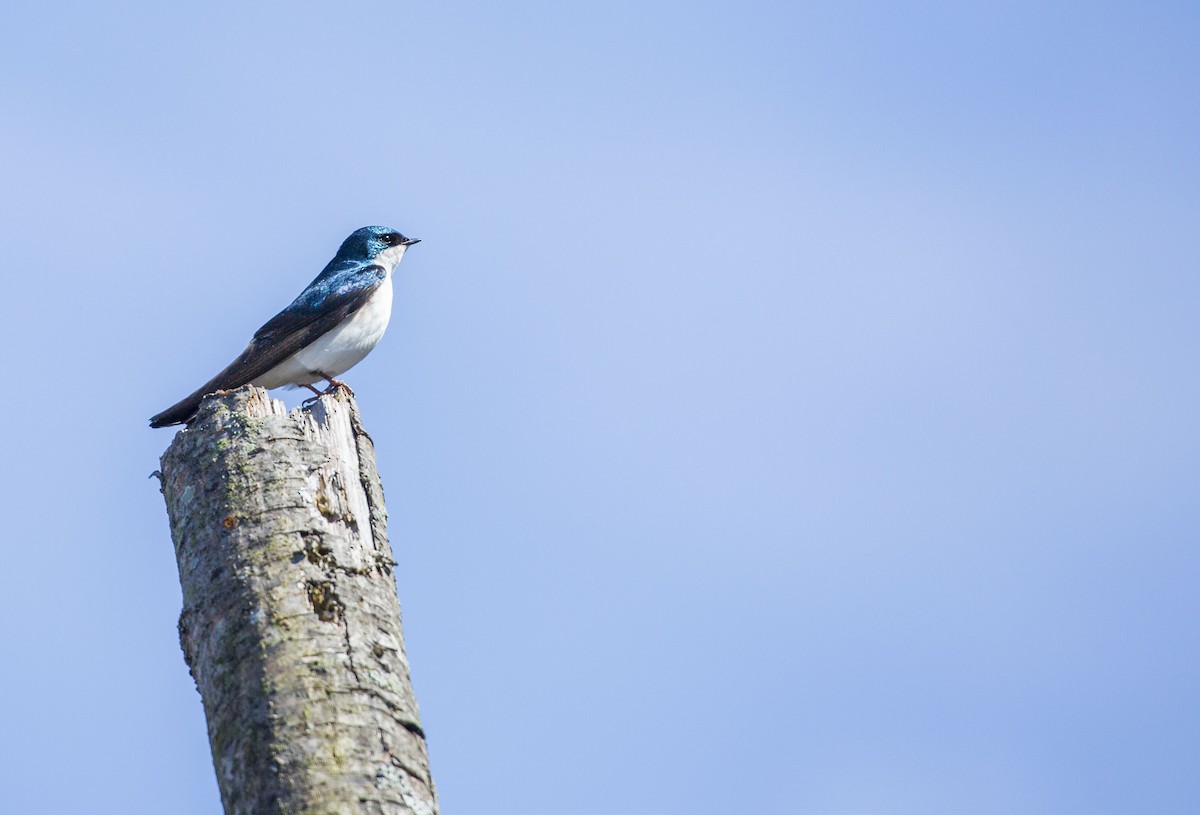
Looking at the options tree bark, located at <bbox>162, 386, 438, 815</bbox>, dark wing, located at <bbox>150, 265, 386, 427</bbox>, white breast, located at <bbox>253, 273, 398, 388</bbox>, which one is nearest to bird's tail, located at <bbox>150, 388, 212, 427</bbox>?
dark wing, located at <bbox>150, 265, 386, 427</bbox>

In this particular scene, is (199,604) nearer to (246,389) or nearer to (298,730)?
(298,730)

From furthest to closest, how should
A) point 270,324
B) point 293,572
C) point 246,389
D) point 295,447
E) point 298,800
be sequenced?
point 270,324 → point 246,389 → point 295,447 → point 293,572 → point 298,800

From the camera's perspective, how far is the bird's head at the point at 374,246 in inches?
459

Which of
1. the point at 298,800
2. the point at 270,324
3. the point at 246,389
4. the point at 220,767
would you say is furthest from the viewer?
the point at 270,324

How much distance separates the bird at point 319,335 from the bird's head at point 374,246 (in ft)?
3.74

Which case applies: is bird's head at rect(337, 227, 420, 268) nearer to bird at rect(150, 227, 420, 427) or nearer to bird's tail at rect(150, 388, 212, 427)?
bird at rect(150, 227, 420, 427)

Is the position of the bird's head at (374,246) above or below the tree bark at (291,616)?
above

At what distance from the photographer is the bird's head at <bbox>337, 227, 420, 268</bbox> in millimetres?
11664

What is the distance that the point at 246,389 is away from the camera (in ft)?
17.4

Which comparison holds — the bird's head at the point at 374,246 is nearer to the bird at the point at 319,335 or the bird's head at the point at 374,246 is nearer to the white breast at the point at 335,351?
the bird at the point at 319,335

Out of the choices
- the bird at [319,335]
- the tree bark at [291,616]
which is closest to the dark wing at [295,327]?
the bird at [319,335]

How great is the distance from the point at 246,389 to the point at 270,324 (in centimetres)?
438

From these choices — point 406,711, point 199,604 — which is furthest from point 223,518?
point 406,711

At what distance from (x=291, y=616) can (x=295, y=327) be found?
5679 millimetres
